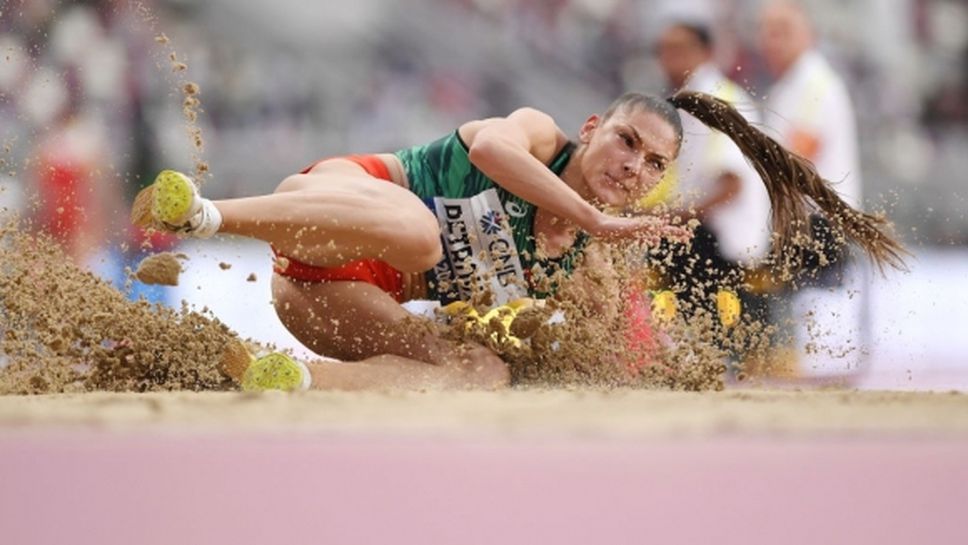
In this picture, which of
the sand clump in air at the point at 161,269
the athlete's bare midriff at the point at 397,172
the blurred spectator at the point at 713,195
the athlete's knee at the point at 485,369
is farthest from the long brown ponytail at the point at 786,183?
the sand clump in air at the point at 161,269

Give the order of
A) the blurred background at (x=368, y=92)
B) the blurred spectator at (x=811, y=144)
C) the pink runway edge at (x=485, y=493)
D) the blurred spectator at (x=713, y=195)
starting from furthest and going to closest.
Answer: the blurred background at (x=368, y=92) → the blurred spectator at (x=811, y=144) → the blurred spectator at (x=713, y=195) → the pink runway edge at (x=485, y=493)

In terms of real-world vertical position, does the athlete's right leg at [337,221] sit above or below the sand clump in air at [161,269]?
above

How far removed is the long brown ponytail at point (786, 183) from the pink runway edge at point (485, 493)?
210 centimetres

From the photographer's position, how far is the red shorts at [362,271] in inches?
146

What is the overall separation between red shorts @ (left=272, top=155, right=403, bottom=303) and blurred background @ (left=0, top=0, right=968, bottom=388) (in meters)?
2.40

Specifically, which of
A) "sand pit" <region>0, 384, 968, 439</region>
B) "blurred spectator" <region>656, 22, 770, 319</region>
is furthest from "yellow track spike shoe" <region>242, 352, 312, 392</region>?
"blurred spectator" <region>656, 22, 770, 319</region>

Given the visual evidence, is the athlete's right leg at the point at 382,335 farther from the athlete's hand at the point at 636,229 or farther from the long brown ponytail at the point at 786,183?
the long brown ponytail at the point at 786,183

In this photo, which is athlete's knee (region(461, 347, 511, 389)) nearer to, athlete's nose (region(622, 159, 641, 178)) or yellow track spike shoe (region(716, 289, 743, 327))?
athlete's nose (region(622, 159, 641, 178))

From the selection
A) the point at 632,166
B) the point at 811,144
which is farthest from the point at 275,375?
the point at 811,144

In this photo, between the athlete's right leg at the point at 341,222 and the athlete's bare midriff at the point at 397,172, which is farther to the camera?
the athlete's bare midriff at the point at 397,172

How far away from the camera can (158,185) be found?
3.23 meters

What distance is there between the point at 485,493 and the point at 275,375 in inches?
64.1

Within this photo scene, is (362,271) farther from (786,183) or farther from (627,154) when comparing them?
(786,183)

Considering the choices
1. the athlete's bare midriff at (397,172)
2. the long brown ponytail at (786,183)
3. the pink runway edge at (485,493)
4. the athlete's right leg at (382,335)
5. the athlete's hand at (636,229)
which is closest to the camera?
the pink runway edge at (485,493)
